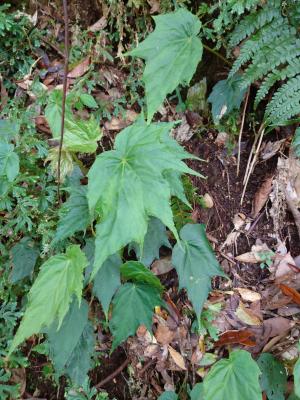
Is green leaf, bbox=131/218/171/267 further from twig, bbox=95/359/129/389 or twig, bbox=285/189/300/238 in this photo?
twig, bbox=285/189/300/238

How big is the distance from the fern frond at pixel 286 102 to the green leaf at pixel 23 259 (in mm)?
1310

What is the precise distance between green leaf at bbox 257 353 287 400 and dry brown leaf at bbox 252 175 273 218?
0.73 m

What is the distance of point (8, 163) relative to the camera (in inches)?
75.2

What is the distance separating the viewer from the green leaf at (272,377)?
2080mm

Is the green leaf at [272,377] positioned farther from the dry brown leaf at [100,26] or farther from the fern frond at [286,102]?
the dry brown leaf at [100,26]

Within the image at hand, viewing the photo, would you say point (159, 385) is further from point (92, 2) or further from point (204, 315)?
point (92, 2)

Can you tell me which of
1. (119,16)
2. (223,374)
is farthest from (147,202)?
(119,16)

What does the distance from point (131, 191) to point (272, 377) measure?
1237 millimetres

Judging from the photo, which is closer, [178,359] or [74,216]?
[74,216]

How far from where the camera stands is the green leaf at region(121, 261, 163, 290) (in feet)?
6.15

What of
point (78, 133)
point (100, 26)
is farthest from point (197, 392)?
point (100, 26)

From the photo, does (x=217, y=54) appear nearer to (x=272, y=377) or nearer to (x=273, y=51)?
(x=273, y=51)

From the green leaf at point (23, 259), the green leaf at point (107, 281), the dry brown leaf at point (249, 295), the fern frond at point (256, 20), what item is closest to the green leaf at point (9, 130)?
the green leaf at point (23, 259)

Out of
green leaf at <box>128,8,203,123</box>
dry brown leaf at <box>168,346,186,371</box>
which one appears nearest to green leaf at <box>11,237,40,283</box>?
dry brown leaf at <box>168,346,186,371</box>
